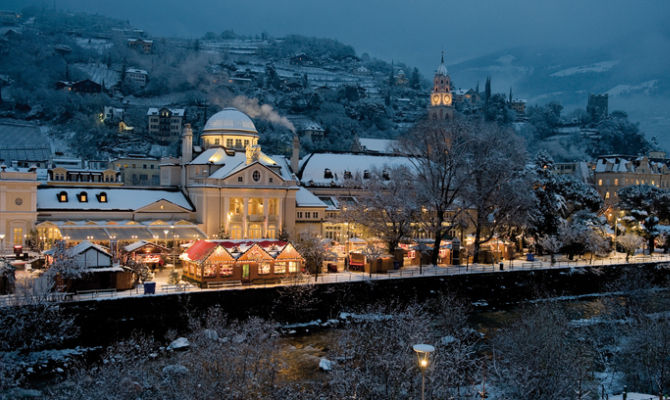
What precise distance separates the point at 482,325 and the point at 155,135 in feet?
421

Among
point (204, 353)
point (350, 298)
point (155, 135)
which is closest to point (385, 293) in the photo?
point (350, 298)

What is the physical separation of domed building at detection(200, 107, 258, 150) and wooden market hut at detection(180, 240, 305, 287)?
875 inches

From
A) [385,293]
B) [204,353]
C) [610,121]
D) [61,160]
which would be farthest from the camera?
[610,121]

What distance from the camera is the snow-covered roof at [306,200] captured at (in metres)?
58.4

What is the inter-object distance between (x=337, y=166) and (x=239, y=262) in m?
29.5

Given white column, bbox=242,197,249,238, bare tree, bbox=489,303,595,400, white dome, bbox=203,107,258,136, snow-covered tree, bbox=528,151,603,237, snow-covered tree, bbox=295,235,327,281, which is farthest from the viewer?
white dome, bbox=203,107,258,136

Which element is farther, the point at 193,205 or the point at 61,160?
the point at 61,160

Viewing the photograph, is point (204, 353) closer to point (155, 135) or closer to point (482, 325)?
point (482, 325)

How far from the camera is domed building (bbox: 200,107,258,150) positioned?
63031 millimetres

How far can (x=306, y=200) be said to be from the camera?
59250 mm

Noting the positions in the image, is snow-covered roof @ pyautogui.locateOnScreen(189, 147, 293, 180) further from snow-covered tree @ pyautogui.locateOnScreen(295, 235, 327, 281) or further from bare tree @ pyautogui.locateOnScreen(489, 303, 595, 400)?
bare tree @ pyautogui.locateOnScreen(489, 303, 595, 400)

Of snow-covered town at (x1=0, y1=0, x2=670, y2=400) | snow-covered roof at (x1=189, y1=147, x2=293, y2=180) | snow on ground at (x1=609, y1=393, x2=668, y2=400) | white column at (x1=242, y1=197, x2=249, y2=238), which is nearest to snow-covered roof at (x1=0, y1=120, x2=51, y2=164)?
snow-covered town at (x1=0, y1=0, x2=670, y2=400)

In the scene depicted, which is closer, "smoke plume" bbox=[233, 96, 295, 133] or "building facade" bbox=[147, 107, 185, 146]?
"building facade" bbox=[147, 107, 185, 146]

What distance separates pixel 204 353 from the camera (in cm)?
2430
